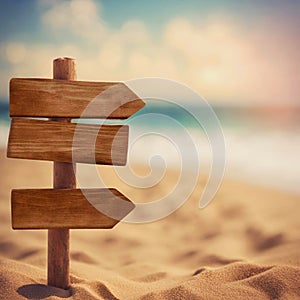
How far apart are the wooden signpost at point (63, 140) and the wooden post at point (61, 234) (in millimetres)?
104

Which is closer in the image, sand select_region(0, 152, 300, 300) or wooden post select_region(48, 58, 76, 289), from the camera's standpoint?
wooden post select_region(48, 58, 76, 289)

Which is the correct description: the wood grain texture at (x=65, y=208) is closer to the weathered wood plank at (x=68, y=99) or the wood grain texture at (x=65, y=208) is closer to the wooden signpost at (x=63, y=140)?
the wooden signpost at (x=63, y=140)

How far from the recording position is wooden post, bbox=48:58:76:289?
2725mm

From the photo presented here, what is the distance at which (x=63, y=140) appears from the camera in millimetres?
2545

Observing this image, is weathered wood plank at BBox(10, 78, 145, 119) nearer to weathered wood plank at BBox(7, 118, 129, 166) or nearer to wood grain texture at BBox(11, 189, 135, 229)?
weathered wood plank at BBox(7, 118, 129, 166)

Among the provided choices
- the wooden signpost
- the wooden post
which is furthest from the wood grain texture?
the wooden post

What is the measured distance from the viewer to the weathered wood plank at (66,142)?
2.53 meters

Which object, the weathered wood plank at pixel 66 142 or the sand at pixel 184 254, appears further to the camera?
the sand at pixel 184 254

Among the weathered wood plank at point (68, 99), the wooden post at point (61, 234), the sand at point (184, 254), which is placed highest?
the weathered wood plank at point (68, 99)

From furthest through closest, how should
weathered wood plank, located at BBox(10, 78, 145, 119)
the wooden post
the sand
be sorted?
the sand < the wooden post < weathered wood plank, located at BBox(10, 78, 145, 119)

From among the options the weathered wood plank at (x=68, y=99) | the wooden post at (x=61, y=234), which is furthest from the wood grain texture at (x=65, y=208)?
the weathered wood plank at (x=68, y=99)

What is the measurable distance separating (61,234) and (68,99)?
776mm

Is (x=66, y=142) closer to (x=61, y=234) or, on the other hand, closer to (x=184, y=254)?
(x=61, y=234)

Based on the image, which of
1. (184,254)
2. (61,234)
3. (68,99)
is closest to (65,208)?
A: (61,234)
